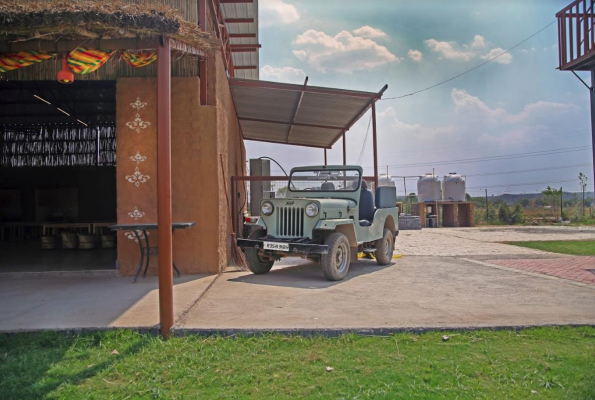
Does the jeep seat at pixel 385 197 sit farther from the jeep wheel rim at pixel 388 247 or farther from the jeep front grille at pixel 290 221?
the jeep front grille at pixel 290 221

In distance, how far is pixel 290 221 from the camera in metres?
7.07

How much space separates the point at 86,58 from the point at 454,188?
20704 mm

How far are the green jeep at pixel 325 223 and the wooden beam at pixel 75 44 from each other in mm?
3306

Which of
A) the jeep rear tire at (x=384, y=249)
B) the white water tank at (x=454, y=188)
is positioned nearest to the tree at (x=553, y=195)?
the white water tank at (x=454, y=188)

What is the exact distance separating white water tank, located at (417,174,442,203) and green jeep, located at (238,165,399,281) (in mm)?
15248

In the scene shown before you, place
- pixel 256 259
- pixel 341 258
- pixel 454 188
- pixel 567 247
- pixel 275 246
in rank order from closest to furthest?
pixel 275 246 → pixel 341 258 → pixel 256 259 → pixel 567 247 → pixel 454 188

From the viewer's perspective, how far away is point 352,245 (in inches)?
296

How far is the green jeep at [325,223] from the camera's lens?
6754mm

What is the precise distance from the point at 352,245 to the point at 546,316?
348 centimetres

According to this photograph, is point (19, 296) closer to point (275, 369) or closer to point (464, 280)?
point (275, 369)

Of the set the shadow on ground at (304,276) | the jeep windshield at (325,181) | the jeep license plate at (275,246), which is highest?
the jeep windshield at (325,181)

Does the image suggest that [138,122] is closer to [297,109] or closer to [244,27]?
[297,109]

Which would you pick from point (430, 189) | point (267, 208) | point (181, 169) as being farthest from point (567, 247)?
point (430, 189)

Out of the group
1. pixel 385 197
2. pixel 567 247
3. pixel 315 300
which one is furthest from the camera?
pixel 567 247
